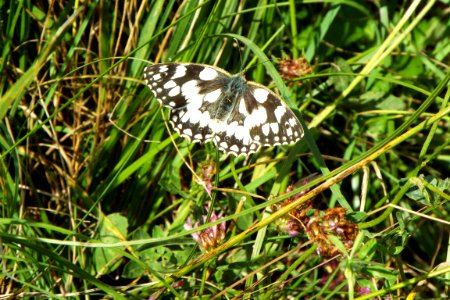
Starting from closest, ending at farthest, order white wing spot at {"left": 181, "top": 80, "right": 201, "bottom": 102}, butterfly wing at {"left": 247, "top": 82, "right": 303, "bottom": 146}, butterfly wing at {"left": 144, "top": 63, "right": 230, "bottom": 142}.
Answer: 1. butterfly wing at {"left": 247, "top": 82, "right": 303, "bottom": 146}
2. butterfly wing at {"left": 144, "top": 63, "right": 230, "bottom": 142}
3. white wing spot at {"left": 181, "top": 80, "right": 201, "bottom": 102}

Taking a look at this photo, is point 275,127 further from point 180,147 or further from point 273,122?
point 180,147

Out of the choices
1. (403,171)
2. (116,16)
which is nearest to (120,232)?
(116,16)

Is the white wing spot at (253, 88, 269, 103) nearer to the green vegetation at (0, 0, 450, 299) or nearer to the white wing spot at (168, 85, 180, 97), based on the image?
the green vegetation at (0, 0, 450, 299)

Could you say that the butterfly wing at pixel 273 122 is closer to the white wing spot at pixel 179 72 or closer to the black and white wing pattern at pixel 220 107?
the black and white wing pattern at pixel 220 107

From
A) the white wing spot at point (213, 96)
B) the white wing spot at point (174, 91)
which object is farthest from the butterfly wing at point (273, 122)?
the white wing spot at point (174, 91)

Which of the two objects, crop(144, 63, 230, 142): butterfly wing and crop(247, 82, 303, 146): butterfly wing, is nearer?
crop(247, 82, 303, 146): butterfly wing

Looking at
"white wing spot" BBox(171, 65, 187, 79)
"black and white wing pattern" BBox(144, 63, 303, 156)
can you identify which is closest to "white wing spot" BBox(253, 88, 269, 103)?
"black and white wing pattern" BBox(144, 63, 303, 156)

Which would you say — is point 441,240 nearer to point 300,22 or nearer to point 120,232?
point 300,22
